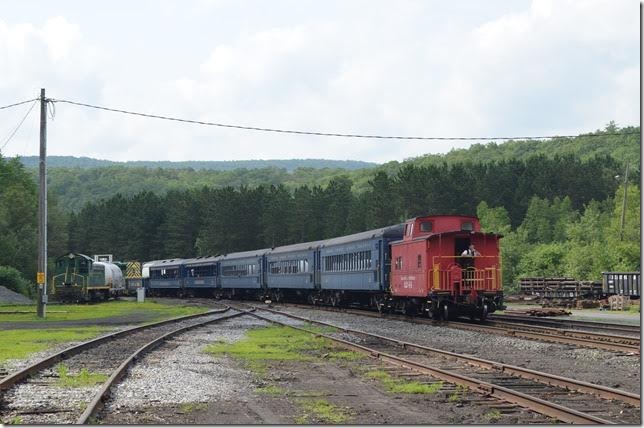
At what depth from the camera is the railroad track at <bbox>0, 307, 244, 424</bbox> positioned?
38.8ft

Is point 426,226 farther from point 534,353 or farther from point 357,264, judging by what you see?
point 534,353

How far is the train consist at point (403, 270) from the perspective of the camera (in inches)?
1213

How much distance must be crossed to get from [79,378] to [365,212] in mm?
97429

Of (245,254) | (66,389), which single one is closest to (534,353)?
(66,389)

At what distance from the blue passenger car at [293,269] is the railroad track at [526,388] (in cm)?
2957

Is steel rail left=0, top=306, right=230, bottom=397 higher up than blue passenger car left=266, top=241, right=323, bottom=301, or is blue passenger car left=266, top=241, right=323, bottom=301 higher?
blue passenger car left=266, top=241, right=323, bottom=301

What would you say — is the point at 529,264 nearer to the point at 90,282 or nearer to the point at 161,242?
the point at 90,282

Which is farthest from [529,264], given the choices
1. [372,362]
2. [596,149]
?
[596,149]

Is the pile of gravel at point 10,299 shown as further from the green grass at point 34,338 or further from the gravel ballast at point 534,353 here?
the gravel ballast at point 534,353

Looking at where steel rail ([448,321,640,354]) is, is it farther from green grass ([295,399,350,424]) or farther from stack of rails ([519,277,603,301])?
stack of rails ([519,277,603,301])

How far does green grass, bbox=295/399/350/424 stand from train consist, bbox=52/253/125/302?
4818 centimetres

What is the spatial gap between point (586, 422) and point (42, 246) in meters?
32.2

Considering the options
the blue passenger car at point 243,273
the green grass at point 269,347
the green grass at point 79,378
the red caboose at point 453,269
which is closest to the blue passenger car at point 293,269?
the blue passenger car at point 243,273

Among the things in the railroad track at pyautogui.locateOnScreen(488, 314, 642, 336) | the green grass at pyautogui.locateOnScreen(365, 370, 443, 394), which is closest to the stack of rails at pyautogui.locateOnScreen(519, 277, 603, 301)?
the railroad track at pyautogui.locateOnScreen(488, 314, 642, 336)
